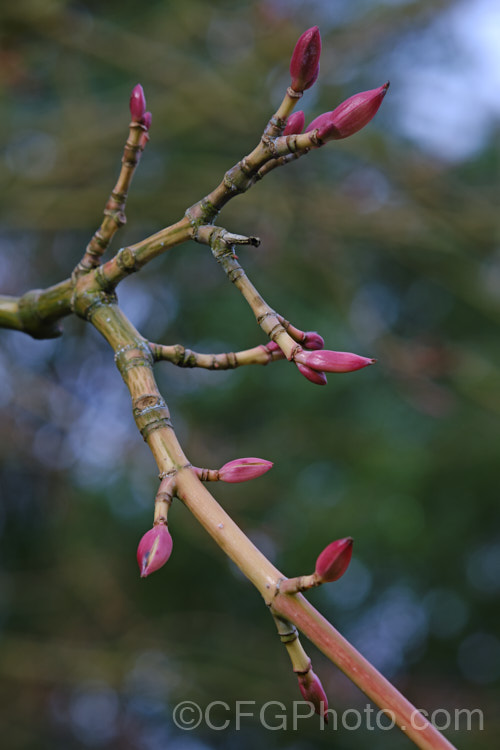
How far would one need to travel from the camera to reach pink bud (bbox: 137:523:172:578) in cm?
43

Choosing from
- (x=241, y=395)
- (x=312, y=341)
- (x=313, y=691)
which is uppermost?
(x=241, y=395)

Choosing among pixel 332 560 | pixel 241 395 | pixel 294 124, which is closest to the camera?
pixel 332 560

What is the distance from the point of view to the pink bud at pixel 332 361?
0.45 m

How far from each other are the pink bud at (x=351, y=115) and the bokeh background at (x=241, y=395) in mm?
1804

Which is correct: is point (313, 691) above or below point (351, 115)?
below

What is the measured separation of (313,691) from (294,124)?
39 centimetres

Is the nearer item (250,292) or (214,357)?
(250,292)

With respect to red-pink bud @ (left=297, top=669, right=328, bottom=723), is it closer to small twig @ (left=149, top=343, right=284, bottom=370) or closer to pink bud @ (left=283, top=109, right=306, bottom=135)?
small twig @ (left=149, top=343, right=284, bottom=370)

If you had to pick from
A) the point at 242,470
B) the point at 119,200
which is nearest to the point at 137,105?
the point at 119,200

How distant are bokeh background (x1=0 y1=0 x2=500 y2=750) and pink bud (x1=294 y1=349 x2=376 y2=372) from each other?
5.96 feet

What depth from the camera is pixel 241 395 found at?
343 centimetres

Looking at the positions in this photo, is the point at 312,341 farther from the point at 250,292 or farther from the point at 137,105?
the point at 137,105

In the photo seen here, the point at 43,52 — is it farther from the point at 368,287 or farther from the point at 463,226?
A: the point at 368,287

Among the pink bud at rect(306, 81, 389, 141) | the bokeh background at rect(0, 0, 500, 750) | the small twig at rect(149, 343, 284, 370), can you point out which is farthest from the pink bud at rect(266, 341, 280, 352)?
the bokeh background at rect(0, 0, 500, 750)
